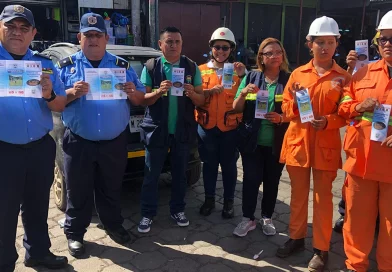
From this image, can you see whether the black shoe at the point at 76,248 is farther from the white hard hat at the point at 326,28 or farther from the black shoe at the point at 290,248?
the white hard hat at the point at 326,28

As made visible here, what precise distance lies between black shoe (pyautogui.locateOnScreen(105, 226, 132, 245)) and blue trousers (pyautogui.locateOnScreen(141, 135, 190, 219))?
1.01 feet

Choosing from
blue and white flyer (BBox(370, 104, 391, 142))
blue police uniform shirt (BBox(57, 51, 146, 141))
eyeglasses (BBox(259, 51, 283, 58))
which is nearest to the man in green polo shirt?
blue police uniform shirt (BBox(57, 51, 146, 141))

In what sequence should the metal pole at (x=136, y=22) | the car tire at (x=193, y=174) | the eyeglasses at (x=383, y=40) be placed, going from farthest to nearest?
the metal pole at (x=136, y=22), the car tire at (x=193, y=174), the eyeglasses at (x=383, y=40)

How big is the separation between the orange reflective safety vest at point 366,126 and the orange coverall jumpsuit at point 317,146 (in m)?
0.11

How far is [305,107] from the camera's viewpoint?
10.1 feet

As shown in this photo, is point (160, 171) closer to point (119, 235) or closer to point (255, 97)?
point (119, 235)

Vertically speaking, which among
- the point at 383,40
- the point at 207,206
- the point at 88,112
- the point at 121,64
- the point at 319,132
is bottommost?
the point at 207,206

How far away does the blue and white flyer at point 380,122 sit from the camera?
277 centimetres

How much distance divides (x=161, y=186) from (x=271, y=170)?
191 centimetres

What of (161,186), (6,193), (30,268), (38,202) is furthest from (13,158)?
(161,186)

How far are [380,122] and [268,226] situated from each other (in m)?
1.70

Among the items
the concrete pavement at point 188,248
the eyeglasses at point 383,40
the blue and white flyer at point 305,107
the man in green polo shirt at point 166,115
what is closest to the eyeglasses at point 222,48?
the man in green polo shirt at point 166,115

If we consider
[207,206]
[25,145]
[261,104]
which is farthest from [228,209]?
[25,145]

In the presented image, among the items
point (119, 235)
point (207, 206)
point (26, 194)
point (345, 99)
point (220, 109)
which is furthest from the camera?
point (207, 206)
